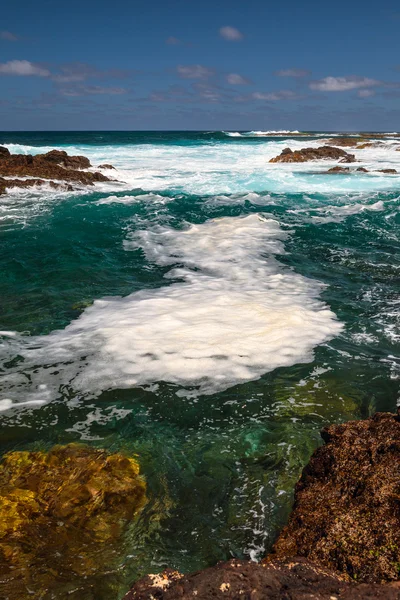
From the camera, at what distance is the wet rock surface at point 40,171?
69.7 feet

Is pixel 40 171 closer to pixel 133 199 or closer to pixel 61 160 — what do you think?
pixel 61 160

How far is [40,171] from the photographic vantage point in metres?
22.2

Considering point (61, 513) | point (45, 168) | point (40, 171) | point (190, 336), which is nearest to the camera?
point (61, 513)

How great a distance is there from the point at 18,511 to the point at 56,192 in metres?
19.6

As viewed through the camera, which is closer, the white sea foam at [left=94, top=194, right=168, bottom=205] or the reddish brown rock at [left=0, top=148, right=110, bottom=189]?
the white sea foam at [left=94, top=194, right=168, bottom=205]

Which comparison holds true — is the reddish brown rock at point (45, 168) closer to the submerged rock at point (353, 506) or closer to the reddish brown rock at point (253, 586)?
the submerged rock at point (353, 506)

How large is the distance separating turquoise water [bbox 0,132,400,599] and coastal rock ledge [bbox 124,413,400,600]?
0.57m

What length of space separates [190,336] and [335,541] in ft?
13.0

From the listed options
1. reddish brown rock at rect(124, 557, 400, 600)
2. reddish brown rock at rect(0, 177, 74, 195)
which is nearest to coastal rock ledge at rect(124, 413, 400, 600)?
reddish brown rock at rect(124, 557, 400, 600)

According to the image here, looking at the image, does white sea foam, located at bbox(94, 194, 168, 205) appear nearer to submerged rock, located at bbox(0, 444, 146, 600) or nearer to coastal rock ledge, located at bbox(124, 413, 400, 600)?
submerged rock, located at bbox(0, 444, 146, 600)

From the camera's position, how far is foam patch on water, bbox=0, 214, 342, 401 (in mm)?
5398

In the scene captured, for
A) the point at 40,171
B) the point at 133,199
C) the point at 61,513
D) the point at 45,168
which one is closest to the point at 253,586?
the point at 61,513

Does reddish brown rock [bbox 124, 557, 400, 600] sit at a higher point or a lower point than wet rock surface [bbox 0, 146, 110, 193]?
lower

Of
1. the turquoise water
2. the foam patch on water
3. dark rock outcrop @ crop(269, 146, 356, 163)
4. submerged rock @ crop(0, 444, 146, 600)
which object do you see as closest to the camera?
submerged rock @ crop(0, 444, 146, 600)
